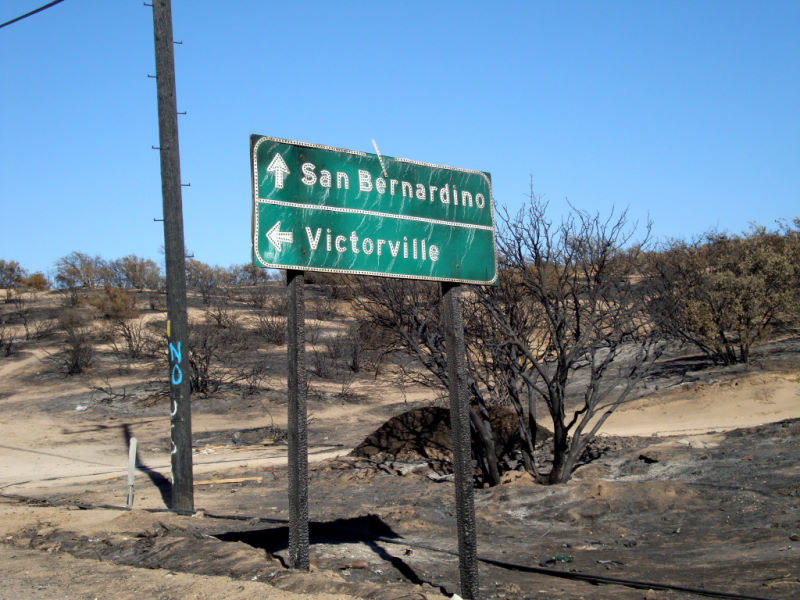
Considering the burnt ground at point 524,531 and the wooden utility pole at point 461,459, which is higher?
the wooden utility pole at point 461,459

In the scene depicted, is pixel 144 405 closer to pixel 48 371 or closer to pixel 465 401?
pixel 48 371

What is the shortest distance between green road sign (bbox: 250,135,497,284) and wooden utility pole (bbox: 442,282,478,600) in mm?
493

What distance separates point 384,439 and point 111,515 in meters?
5.96

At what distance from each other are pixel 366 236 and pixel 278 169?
2.63 feet

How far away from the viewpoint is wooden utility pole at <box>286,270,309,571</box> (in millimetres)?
5113

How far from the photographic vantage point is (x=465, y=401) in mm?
5457

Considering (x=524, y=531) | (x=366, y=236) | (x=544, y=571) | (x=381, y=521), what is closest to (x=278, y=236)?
(x=366, y=236)

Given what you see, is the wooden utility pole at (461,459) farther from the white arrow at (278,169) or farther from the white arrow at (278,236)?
the white arrow at (278,169)

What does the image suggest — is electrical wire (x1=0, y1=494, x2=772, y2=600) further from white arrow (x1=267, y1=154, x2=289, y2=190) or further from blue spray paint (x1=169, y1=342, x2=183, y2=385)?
white arrow (x1=267, y1=154, x2=289, y2=190)

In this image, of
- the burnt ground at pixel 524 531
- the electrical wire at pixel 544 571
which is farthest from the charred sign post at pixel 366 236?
the electrical wire at pixel 544 571

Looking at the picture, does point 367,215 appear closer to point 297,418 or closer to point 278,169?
point 278,169

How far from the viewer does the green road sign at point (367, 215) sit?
5125mm

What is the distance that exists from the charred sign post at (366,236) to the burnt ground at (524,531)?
0.93m

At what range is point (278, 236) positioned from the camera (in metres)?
5.09
